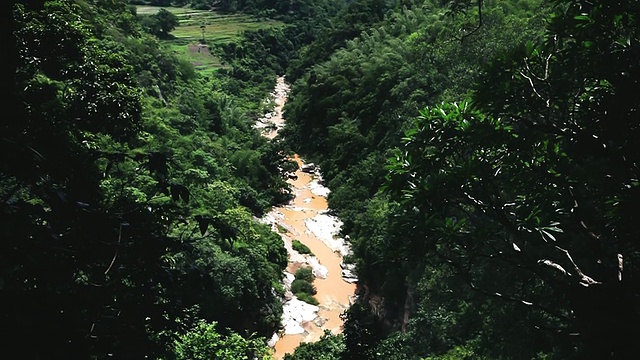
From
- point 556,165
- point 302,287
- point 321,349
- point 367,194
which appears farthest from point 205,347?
point 367,194

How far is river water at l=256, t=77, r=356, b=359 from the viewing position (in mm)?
14477

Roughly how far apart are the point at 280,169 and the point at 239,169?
285cm

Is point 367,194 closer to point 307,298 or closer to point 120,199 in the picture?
point 307,298

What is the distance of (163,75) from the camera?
24.4 meters

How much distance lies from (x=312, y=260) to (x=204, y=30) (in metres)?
36.7

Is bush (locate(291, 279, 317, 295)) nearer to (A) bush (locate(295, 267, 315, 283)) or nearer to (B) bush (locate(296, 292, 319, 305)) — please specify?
(B) bush (locate(296, 292, 319, 305))

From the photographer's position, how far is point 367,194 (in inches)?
776

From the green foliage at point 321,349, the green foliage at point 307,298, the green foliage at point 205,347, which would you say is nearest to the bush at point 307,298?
the green foliage at point 307,298

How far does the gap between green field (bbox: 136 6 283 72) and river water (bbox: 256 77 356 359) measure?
1767cm

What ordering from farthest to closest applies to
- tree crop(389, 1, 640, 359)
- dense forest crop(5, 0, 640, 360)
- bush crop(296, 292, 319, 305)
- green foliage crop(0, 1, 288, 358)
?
bush crop(296, 292, 319, 305), tree crop(389, 1, 640, 359), dense forest crop(5, 0, 640, 360), green foliage crop(0, 1, 288, 358)

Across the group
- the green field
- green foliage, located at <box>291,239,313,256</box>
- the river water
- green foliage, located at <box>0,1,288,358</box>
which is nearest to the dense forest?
green foliage, located at <box>0,1,288,358</box>

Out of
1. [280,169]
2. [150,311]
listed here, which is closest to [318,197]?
[280,169]

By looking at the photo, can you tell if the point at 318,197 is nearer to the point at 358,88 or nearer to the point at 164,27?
the point at 358,88

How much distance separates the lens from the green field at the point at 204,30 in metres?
39.8
